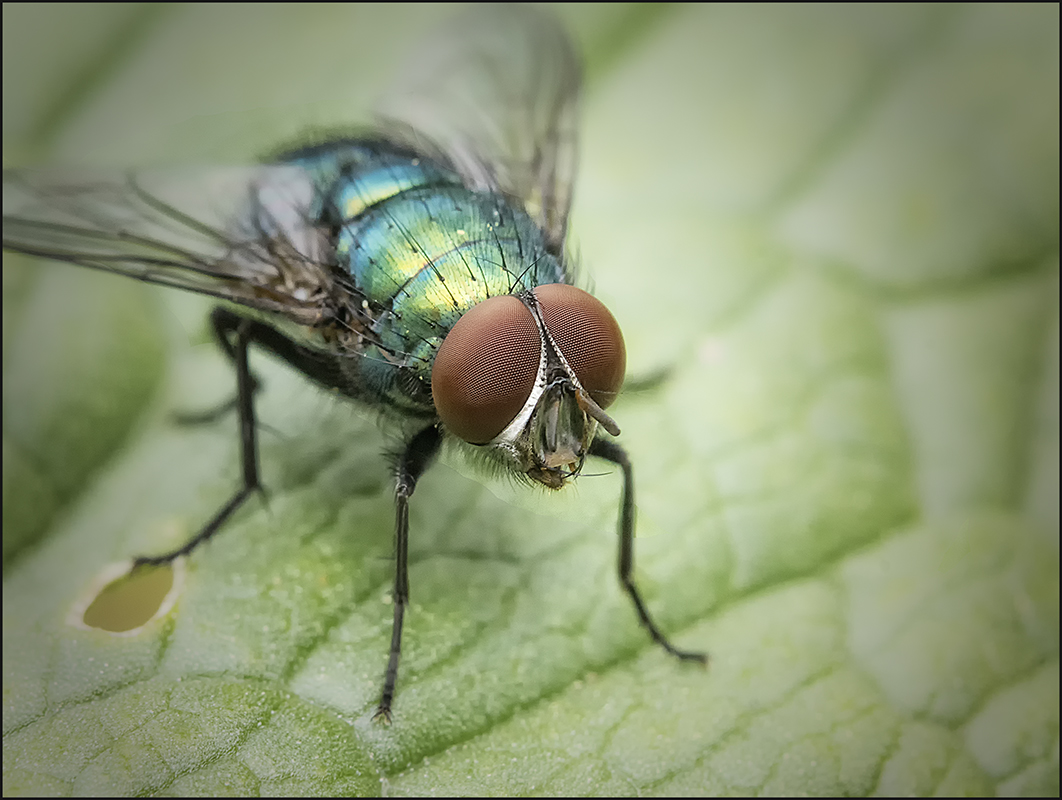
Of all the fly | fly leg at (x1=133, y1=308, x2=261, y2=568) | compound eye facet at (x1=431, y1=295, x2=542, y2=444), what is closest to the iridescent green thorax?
the fly

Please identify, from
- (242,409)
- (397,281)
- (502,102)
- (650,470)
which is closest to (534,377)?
(397,281)

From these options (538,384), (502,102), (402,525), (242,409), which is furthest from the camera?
(502,102)

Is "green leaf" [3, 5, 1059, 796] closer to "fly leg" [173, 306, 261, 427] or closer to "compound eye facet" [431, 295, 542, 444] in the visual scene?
"fly leg" [173, 306, 261, 427]

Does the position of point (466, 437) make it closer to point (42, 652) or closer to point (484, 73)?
point (42, 652)

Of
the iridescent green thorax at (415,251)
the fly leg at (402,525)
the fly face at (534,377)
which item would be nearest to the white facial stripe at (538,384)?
the fly face at (534,377)

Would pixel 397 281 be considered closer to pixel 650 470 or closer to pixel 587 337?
pixel 587 337

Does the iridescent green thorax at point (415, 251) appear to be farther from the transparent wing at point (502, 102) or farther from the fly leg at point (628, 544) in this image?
the fly leg at point (628, 544)

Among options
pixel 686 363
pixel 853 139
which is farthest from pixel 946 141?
pixel 686 363
